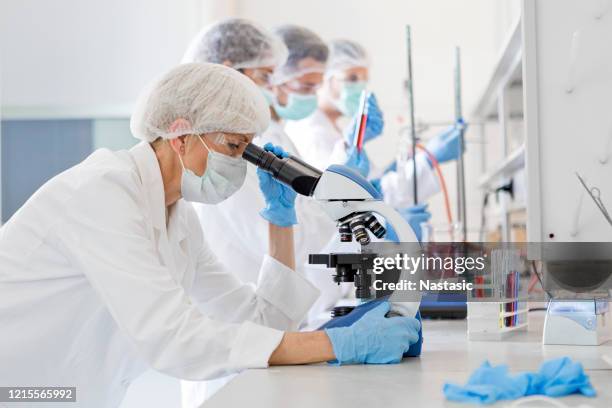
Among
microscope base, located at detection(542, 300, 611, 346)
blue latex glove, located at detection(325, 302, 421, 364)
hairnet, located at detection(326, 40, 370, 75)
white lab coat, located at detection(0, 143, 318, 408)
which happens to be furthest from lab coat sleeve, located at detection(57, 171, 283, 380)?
hairnet, located at detection(326, 40, 370, 75)

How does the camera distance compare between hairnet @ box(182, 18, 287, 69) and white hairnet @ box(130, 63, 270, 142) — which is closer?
white hairnet @ box(130, 63, 270, 142)

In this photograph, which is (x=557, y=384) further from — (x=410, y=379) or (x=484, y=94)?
(x=484, y=94)

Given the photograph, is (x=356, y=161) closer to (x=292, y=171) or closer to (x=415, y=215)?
(x=415, y=215)

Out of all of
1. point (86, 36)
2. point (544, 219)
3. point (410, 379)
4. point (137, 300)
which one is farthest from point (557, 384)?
point (86, 36)

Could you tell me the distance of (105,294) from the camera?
Result: 1.38m

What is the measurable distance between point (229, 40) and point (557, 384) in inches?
63.3

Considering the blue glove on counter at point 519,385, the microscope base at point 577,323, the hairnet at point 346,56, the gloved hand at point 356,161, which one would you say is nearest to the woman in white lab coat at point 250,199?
the gloved hand at point 356,161

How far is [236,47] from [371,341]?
1266mm

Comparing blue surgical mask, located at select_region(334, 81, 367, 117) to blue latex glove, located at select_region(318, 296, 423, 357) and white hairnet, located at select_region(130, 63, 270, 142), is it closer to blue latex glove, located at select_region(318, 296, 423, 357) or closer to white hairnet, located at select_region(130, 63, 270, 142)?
white hairnet, located at select_region(130, 63, 270, 142)

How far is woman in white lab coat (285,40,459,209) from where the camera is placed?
338 cm

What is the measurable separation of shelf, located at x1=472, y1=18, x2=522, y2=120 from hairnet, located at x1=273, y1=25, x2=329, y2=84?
0.70m

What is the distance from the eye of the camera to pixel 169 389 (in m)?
4.06

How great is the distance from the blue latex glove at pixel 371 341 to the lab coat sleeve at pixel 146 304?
110 mm

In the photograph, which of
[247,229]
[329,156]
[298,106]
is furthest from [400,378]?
[329,156]
